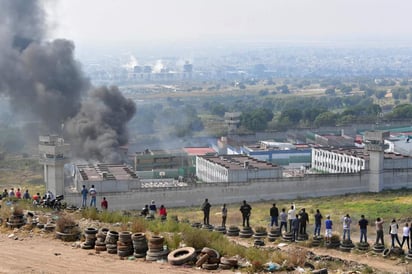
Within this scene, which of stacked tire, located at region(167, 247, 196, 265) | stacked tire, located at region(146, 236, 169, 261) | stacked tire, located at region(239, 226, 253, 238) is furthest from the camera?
stacked tire, located at region(239, 226, 253, 238)

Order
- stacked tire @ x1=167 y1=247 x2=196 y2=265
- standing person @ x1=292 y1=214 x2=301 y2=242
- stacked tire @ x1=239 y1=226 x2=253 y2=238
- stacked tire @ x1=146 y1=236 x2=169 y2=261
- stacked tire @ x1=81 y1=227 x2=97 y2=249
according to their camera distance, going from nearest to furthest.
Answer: stacked tire @ x1=167 y1=247 x2=196 y2=265, stacked tire @ x1=146 y1=236 x2=169 y2=261, stacked tire @ x1=81 y1=227 x2=97 y2=249, standing person @ x1=292 y1=214 x2=301 y2=242, stacked tire @ x1=239 y1=226 x2=253 y2=238

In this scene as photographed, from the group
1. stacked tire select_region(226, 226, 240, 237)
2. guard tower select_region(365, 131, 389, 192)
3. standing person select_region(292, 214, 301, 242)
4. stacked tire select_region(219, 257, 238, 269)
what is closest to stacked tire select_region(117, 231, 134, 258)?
stacked tire select_region(219, 257, 238, 269)

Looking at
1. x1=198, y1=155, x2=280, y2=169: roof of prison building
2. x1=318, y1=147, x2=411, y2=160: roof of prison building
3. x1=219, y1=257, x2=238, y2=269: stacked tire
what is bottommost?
x1=198, y1=155, x2=280, y2=169: roof of prison building

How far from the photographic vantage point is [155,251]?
1308 centimetres

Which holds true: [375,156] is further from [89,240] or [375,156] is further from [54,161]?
[89,240]

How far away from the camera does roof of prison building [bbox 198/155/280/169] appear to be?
36.7 metres

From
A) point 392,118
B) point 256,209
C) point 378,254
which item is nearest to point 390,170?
point 256,209

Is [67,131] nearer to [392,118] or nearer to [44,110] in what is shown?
[44,110]

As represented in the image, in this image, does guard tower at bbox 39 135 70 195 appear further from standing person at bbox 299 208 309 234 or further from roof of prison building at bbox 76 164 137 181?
standing person at bbox 299 208 309 234

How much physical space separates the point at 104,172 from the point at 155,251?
2119cm

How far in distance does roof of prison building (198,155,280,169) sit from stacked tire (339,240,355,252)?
18.5m

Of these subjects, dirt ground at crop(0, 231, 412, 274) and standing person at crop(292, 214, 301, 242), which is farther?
standing person at crop(292, 214, 301, 242)

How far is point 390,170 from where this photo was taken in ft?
126

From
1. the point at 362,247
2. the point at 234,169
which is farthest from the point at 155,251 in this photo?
the point at 234,169
